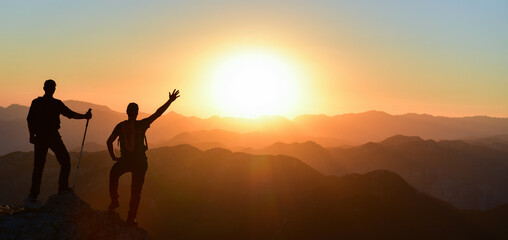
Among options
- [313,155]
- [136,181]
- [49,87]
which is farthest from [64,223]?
[313,155]

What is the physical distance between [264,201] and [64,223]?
46441 mm

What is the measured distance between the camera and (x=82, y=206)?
28.9 ft

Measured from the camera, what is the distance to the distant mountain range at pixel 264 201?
4750 cm

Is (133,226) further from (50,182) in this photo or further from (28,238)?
(50,182)

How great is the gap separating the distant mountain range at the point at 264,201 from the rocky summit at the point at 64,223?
126ft

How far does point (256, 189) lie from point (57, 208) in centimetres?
4924

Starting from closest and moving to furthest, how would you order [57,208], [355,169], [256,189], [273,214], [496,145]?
[57,208]
[273,214]
[256,189]
[355,169]
[496,145]

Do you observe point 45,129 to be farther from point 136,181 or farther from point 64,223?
point 136,181

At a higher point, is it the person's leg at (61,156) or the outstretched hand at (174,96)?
the outstretched hand at (174,96)

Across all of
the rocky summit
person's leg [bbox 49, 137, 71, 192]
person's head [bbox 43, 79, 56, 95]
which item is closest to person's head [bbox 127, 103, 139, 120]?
person's leg [bbox 49, 137, 71, 192]

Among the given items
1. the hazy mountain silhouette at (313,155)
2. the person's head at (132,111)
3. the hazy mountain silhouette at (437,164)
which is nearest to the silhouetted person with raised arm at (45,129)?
the person's head at (132,111)

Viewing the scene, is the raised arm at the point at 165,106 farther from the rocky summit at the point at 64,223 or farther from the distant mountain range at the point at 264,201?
the distant mountain range at the point at 264,201

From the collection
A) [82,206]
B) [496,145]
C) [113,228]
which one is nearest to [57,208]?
[82,206]

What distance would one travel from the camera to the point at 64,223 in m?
8.27
